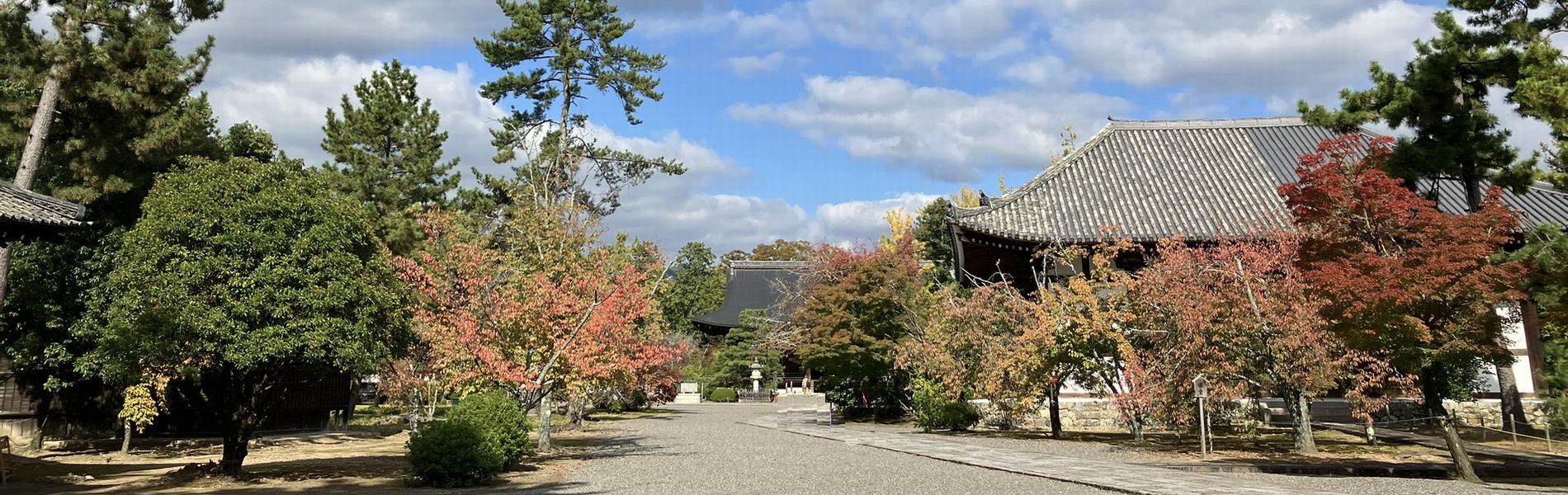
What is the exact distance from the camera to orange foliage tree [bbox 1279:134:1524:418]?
11.2 m

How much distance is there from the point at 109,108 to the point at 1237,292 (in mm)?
19067

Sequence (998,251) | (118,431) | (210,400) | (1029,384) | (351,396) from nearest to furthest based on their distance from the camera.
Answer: (210,400) < (1029,384) < (118,431) < (998,251) < (351,396)

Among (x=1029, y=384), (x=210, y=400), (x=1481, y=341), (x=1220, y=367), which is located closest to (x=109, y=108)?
(x=210, y=400)

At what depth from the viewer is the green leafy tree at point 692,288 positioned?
55.6 m

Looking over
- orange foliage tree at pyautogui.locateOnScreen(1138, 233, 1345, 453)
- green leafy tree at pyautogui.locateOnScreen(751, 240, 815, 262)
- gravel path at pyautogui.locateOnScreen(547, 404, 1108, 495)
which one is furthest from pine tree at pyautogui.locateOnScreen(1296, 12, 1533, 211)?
green leafy tree at pyautogui.locateOnScreen(751, 240, 815, 262)

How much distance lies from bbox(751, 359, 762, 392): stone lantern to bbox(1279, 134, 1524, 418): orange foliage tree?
34440mm

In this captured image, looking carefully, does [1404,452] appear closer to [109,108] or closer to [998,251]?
[998,251]

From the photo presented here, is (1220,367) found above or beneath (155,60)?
beneath

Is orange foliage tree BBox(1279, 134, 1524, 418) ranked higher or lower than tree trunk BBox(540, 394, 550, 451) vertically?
higher

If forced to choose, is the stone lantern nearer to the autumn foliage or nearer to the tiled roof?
the autumn foliage

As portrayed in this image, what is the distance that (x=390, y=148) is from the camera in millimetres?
26328

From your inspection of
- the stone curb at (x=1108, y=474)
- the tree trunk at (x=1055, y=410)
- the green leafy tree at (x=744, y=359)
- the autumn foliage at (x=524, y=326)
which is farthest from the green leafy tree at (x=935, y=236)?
the autumn foliage at (x=524, y=326)

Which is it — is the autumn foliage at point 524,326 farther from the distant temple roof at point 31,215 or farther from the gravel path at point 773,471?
the distant temple roof at point 31,215

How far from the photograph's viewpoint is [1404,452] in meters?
15.0
